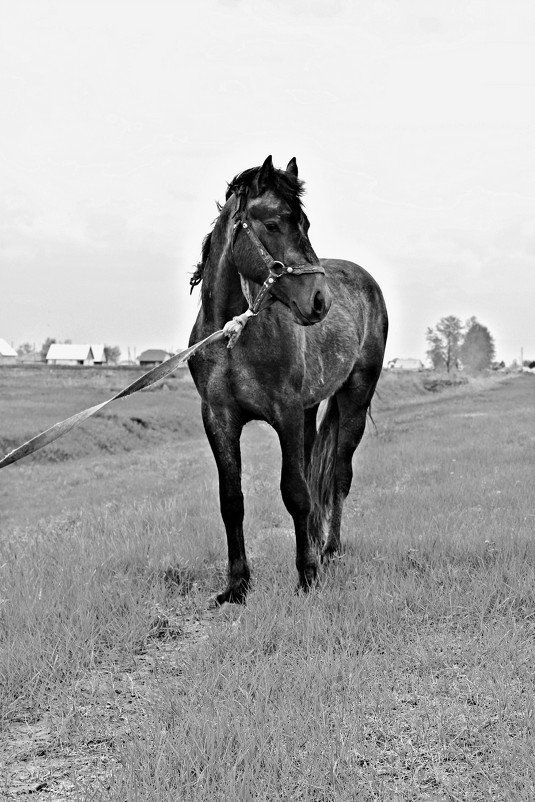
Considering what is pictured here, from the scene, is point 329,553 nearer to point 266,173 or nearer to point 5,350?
point 266,173

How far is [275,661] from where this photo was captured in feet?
12.6

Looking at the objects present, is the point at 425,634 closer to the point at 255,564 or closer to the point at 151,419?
the point at 255,564

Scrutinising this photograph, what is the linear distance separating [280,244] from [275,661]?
274 centimetres

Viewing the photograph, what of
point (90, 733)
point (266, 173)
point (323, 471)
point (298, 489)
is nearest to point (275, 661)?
point (90, 733)

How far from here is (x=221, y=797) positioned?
105 inches

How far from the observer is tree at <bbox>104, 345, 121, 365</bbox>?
153m

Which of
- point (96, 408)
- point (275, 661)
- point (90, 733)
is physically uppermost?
point (96, 408)

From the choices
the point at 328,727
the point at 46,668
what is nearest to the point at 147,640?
the point at 46,668

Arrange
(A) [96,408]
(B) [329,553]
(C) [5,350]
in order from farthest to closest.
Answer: (C) [5,350]
(B) [329,553]
(A) [96,408]

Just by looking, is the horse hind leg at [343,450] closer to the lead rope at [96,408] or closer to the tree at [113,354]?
the lead rope at [96,408]

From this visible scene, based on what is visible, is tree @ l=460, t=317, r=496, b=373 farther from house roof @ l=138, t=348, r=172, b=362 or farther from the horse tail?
the horse tail

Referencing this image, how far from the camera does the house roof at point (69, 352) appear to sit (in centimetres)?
12388

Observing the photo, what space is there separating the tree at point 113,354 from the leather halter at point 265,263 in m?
151

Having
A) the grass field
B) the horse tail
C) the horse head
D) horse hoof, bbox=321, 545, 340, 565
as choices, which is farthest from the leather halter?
horse hoof, bbox=321, 545, 340, 565
